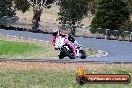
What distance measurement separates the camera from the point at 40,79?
1441cm

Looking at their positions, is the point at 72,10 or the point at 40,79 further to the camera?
the point at 72,10

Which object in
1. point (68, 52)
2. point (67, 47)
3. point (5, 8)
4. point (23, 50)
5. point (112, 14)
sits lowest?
point (23, 50)

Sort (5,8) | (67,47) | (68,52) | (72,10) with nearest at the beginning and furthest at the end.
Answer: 1. (67,47)
2. (68,52)
3. (5,8)
4. (72,10)

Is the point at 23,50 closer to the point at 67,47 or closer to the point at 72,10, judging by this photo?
the point at 67,47

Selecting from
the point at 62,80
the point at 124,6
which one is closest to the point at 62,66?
the point at 62,80

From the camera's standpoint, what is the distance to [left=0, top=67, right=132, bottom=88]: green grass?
1305 cm

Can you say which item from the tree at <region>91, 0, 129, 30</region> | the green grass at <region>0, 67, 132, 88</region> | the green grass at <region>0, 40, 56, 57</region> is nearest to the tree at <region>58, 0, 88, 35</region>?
the tree at <region>91, 0, 129, 30</region>

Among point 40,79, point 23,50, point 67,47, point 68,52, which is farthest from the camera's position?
point 23,50

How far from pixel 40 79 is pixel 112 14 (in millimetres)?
45733

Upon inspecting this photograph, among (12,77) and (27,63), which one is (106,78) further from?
(27,63)

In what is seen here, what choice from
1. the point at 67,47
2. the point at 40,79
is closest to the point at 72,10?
the point at 67,47

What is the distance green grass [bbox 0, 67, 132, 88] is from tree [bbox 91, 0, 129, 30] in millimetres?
41930

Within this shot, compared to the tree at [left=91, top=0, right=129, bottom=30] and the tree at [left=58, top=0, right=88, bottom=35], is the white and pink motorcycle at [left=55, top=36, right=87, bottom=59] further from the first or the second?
the tree at [left=58, top=0, right=88, bottom=35]

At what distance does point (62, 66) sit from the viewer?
1933 cm
